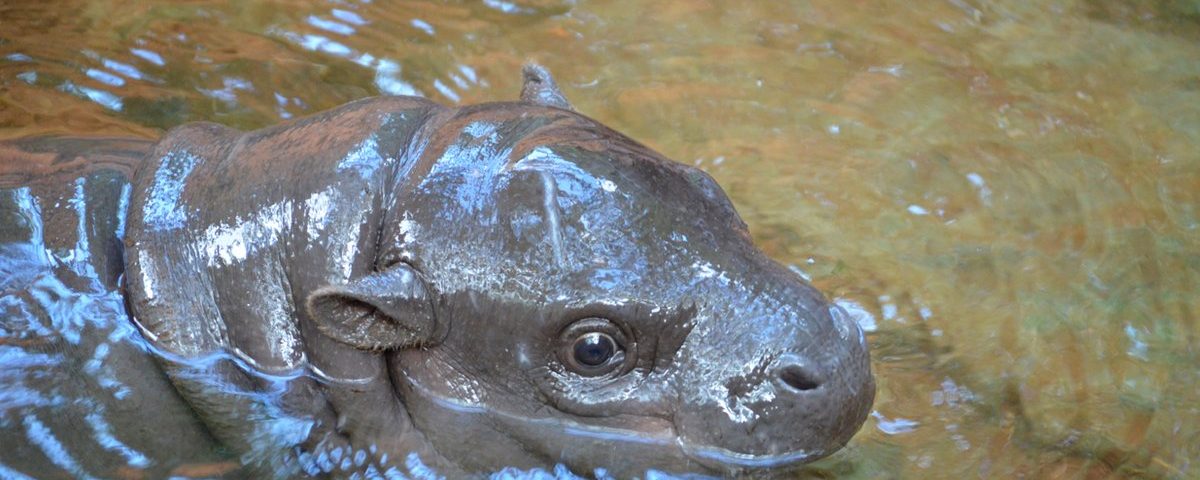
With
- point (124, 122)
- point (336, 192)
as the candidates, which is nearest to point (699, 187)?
point (336, 192)

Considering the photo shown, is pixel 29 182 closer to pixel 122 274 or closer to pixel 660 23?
pixel 122 274

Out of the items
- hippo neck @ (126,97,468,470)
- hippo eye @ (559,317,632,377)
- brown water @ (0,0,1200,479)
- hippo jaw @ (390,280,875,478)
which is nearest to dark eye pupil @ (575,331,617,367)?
hippo eye @ (559,317,632,377)

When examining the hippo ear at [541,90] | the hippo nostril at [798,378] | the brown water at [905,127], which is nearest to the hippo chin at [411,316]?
the hippo nostril at [798,378]

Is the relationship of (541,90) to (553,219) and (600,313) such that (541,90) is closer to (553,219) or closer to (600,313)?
(553,219)

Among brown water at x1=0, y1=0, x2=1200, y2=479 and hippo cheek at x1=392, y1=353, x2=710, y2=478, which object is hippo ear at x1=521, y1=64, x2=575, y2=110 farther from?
brown water at x1=0, y1=0, x2=1200, y2=479

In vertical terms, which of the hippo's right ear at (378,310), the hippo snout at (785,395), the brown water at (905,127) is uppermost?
the hippo's right ear at (378,310)

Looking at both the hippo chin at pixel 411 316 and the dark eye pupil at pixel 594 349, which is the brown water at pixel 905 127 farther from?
the dark eye pupil at pixel 594 349

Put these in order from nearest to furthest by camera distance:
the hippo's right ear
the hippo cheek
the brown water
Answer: the hippo's right ear < the hippo cheek < the brown water
